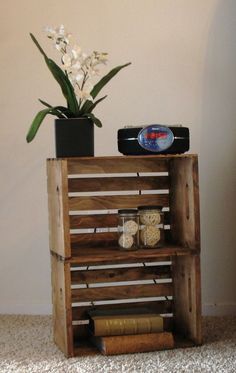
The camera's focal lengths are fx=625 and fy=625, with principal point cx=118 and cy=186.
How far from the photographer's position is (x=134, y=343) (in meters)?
2.11

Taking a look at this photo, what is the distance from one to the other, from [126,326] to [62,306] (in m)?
0.24

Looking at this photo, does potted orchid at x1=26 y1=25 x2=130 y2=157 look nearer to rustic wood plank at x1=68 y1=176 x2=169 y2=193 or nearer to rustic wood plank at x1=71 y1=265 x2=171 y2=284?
rustic wood plank at x1=68 y1=176 x2=169 y2=193

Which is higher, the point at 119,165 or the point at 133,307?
the point at 119,165

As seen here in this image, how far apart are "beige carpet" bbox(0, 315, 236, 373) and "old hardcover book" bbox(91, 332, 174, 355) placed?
3cm

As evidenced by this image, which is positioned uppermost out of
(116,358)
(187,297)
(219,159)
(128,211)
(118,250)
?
(219,159)

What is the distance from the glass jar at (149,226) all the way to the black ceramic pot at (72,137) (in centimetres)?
30

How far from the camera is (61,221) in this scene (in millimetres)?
2049

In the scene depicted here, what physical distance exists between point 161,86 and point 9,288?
3.47 ft

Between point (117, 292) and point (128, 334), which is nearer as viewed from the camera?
point (128, 334)

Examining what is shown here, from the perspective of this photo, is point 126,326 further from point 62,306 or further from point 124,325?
point 62,306

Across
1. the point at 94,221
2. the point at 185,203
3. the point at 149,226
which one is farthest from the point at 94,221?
the point at 185,203

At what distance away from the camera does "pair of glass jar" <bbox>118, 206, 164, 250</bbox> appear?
217cm

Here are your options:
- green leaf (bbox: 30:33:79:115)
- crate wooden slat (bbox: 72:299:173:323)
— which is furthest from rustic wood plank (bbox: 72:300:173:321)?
green leaf (bbox: 30:33:79:115)

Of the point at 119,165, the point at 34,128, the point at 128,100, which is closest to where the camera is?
the point at 34,128
